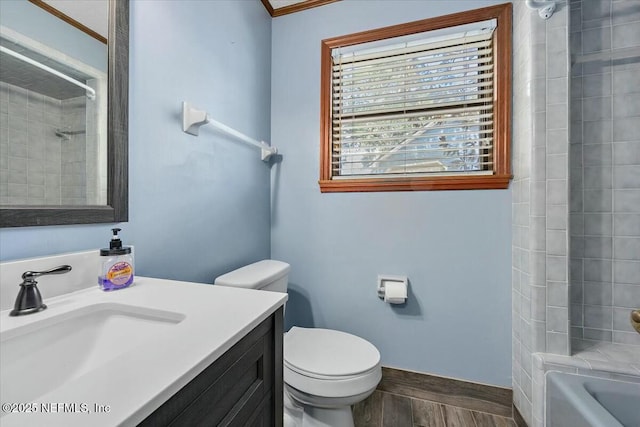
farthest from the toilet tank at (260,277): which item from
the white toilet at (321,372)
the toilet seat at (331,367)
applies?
the toilet seat at (331,367)

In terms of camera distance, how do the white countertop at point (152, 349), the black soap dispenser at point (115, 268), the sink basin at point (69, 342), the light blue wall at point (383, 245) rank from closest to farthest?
the white countertop at point (152, 349)
the sink basin at point (69, 342)
the black soap dispenser at point (115, 268)
the light blue wall at point (383, 245)

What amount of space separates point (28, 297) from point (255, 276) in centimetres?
75

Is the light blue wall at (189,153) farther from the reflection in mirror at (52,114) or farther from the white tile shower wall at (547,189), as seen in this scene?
the white tile shower wall at (547,189)

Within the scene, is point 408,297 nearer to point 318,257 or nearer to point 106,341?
point 318,257

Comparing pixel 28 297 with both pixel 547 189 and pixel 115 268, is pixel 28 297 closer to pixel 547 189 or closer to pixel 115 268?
pixel 115 268

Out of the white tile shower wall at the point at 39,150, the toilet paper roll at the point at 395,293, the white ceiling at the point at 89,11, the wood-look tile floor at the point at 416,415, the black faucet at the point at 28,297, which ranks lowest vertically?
the wood-look tile floor at the point at 416,415

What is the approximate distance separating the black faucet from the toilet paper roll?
52.0 inches

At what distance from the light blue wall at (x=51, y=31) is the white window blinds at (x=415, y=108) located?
1.16 meters

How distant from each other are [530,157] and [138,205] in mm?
1582

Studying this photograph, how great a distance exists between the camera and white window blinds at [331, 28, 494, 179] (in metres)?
1.50

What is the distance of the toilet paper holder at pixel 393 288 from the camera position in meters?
1.47

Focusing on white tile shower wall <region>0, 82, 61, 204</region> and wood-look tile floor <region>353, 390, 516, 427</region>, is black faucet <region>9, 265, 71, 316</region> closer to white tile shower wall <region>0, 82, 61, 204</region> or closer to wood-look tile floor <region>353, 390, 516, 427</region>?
white tile shower wall <region>0, 82, 61, 204</region>

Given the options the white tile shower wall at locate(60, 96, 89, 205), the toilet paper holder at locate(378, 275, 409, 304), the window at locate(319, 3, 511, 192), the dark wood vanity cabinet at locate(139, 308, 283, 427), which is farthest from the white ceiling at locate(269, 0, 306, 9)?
the dark wood vanity cabinet at locate(139, 308, 283, 427)

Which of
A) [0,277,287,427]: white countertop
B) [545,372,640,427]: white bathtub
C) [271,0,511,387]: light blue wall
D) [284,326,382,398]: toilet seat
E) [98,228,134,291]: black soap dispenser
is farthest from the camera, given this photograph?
[271,0,511,387]: light blue wall
